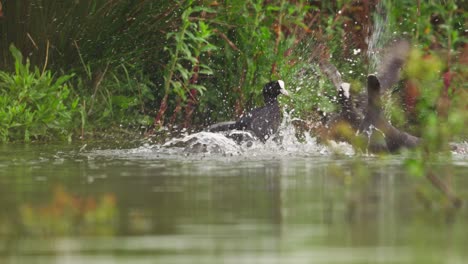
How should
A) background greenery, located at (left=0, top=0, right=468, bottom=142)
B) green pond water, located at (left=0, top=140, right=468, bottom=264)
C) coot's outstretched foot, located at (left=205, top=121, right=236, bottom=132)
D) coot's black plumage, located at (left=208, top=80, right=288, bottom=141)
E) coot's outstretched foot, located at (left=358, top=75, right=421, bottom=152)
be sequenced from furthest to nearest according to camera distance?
background greenery, located at (left=0, top=0, right=468, bottom=142) → coot's black plumage, located at (left=208, top=80, right=288, bottom=141) → coot's outstretched foot, located at (left=205, top=121, right=236, bottom=132) → coot's outstretched foot, located at (left=358, top=75, right=421, bottom=152) → green pond water, located at (left=0, top=140, right=468, bottom=264)

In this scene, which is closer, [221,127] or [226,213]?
[226,213]

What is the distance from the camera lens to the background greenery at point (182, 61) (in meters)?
10.7

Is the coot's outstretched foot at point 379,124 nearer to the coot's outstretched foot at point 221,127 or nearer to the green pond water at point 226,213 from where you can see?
the coot's outstretched foot at point 221,127

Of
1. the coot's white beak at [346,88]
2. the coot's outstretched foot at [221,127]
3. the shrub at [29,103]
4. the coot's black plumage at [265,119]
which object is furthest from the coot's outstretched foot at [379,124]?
the shrub at [29,103]

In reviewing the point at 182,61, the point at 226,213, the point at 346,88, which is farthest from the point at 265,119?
the point at 226,213

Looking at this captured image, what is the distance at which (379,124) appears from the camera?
10.3 m

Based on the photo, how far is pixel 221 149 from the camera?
31.0ft

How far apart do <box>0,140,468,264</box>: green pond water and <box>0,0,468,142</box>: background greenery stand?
238cm

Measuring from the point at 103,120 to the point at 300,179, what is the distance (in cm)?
471

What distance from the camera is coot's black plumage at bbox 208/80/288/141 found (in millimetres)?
10422

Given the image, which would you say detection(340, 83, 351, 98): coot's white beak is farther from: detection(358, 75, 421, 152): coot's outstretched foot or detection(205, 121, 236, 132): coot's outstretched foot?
detection(205, 121, 236, 132): coot's outstretched foot

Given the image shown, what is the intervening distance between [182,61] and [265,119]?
1.70m

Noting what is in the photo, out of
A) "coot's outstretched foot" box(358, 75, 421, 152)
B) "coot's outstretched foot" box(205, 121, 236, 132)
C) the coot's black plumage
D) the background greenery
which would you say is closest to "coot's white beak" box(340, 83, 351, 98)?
the background greenery

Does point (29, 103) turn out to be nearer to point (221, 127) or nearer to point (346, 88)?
point (221, 127)
